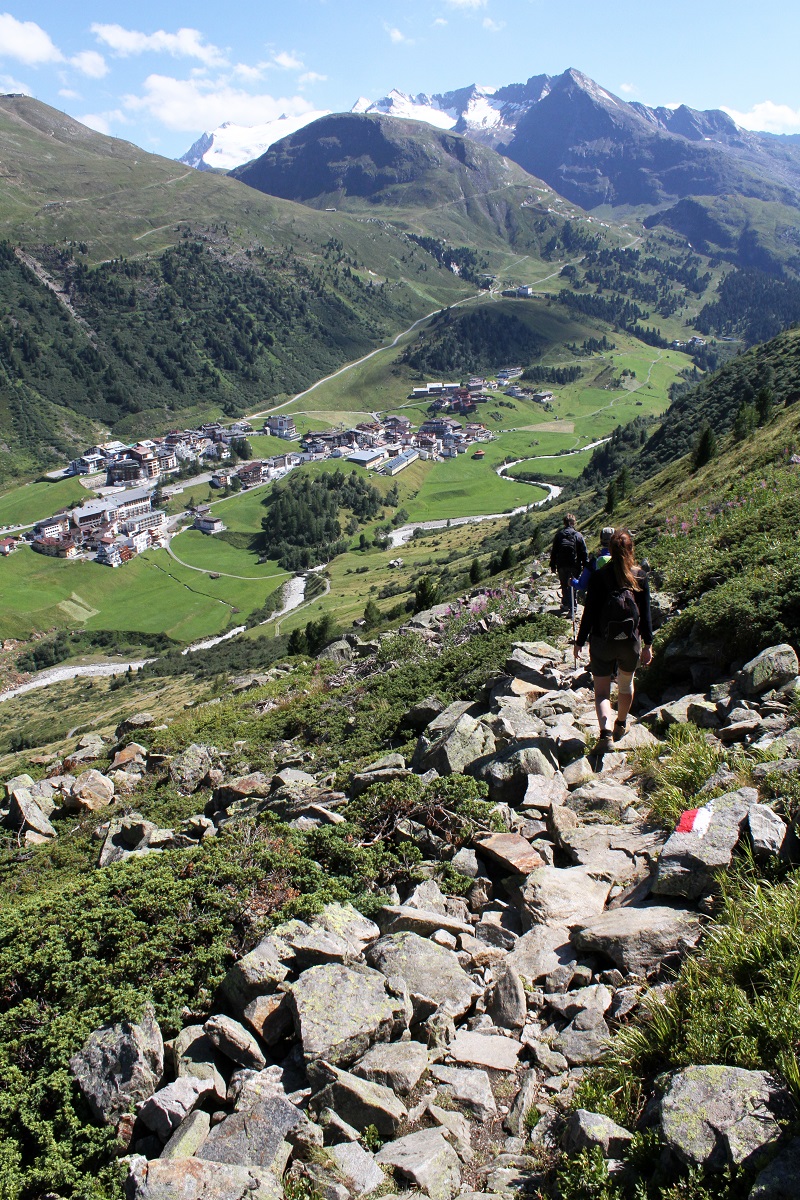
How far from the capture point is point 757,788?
6852 millimetres

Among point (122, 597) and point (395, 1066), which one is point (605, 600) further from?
point (122, 597)

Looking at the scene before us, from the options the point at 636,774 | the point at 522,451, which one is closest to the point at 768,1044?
the point at 636,774

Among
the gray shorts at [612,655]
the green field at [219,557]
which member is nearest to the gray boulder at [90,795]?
the gray shorts at [612,655]

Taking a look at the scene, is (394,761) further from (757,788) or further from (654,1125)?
(654,1125)

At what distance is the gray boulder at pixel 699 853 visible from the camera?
19.5 ft

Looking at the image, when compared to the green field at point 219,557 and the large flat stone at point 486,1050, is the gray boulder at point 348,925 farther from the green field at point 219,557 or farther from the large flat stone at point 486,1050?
the green field at point 219,557

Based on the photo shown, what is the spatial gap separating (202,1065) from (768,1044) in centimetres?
427

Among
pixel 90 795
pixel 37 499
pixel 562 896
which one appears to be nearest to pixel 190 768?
pixel 90 795

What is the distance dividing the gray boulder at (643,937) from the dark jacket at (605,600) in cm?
450

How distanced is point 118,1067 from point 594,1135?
12.7 ft

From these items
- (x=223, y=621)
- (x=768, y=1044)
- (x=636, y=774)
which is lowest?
(x=223, y=621)

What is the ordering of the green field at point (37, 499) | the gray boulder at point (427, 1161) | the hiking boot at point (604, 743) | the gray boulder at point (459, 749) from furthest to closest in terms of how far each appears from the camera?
the green field at point (37, 499)
the gray boulder at point (459, 749)
the hiking boot at point (604, 743)
the gray boulder at point (427, 1161)

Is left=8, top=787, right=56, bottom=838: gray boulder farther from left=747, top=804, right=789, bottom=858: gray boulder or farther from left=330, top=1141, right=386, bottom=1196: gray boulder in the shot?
left=747, top=804, right=789, bottom=858: gray boulder

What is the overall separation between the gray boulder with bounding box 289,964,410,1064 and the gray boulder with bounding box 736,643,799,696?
6.44 meters
